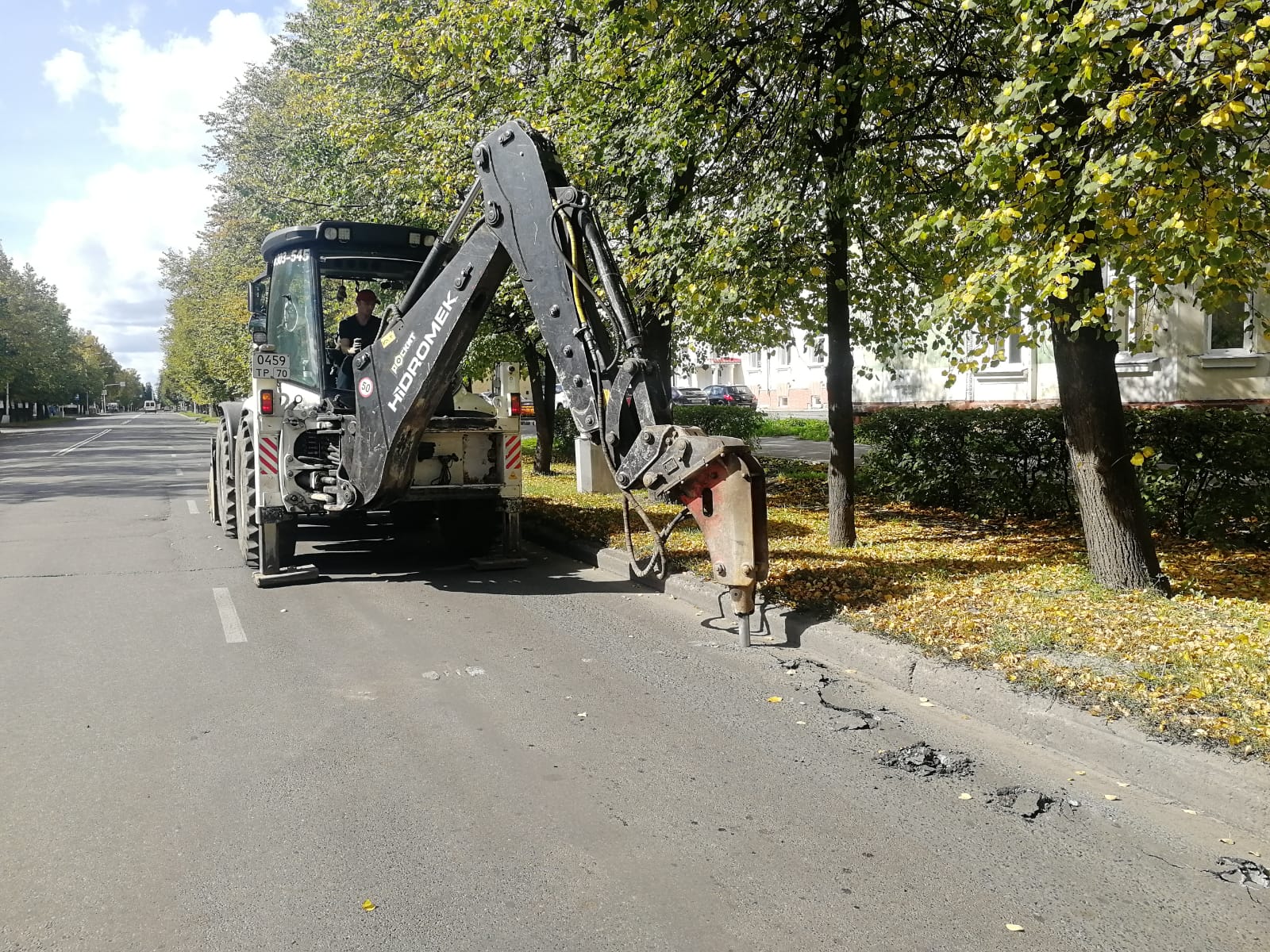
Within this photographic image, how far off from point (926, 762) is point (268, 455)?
6.35m

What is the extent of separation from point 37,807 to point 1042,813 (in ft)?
13.8

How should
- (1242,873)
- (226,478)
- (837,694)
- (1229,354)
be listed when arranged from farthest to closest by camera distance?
(1229,354)
(226,478)
(837,694)
(1242,873)

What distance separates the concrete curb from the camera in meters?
3.87

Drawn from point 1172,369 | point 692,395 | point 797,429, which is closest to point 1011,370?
point 1172,369

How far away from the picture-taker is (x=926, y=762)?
446 cm

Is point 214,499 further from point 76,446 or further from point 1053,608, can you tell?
point 76,446

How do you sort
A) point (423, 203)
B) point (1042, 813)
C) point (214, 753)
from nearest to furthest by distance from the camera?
point (1042, 813)
point (214, 753)
point (423, 203)

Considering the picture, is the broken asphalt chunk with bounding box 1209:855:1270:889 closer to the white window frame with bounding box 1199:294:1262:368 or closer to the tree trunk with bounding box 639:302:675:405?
the tree trunk with bounding box 639:302:675:405

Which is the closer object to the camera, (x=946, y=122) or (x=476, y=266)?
(x=476, y=266)

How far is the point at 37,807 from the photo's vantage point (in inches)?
157

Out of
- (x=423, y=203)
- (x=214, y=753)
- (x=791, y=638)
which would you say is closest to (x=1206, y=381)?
(x=423, y=203)

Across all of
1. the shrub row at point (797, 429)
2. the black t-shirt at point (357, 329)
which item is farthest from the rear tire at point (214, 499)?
the shrub row at point (797, 429)

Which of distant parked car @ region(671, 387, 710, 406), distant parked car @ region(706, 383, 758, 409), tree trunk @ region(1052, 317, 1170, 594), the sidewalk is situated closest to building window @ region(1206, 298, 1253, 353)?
the sidewalk

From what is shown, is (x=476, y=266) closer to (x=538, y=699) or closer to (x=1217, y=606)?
(x=538, y=699)
